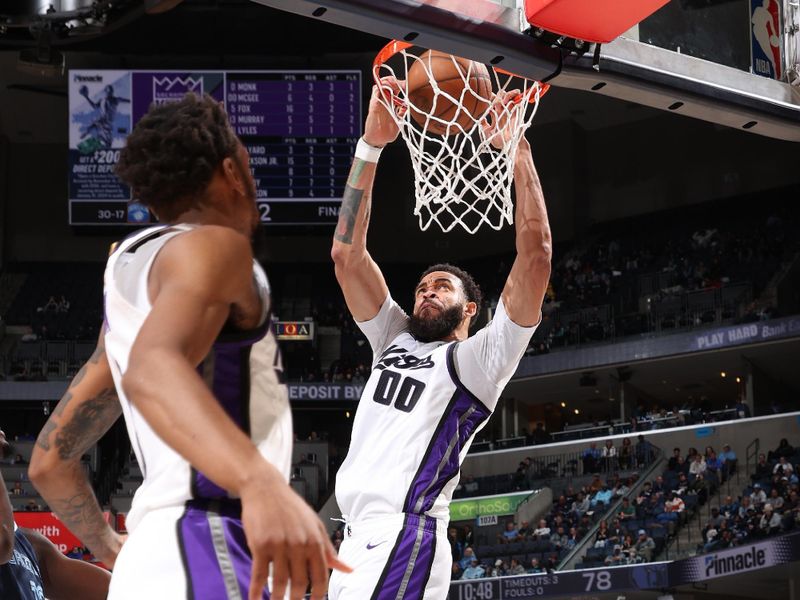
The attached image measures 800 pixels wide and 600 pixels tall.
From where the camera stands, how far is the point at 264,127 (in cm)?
2003

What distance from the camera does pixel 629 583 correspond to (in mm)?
16375

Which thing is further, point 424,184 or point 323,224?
point 323,224

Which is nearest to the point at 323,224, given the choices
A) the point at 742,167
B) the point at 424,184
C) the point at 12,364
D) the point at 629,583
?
the point at 629,583

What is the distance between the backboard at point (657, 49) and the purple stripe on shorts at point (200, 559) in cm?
256

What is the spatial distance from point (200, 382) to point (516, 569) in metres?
16.6

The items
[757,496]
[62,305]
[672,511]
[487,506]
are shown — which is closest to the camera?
[757,496]

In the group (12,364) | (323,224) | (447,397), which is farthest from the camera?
(12,364)

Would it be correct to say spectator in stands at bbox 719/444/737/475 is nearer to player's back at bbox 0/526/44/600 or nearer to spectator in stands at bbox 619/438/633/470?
spectator in stands at bbox 619/438/633/470

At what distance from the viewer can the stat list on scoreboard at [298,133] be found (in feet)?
65.3

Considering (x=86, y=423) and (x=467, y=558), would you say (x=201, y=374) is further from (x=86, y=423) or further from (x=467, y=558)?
(x=467, y=558)

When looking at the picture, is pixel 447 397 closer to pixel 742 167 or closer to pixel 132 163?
pixel 132 163

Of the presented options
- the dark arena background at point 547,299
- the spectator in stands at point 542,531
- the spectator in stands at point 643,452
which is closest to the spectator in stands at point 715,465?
the dark arena background at point 547,299

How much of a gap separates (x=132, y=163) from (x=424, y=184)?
347 cm

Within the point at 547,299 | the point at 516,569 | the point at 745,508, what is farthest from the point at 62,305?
the point at 745,508
